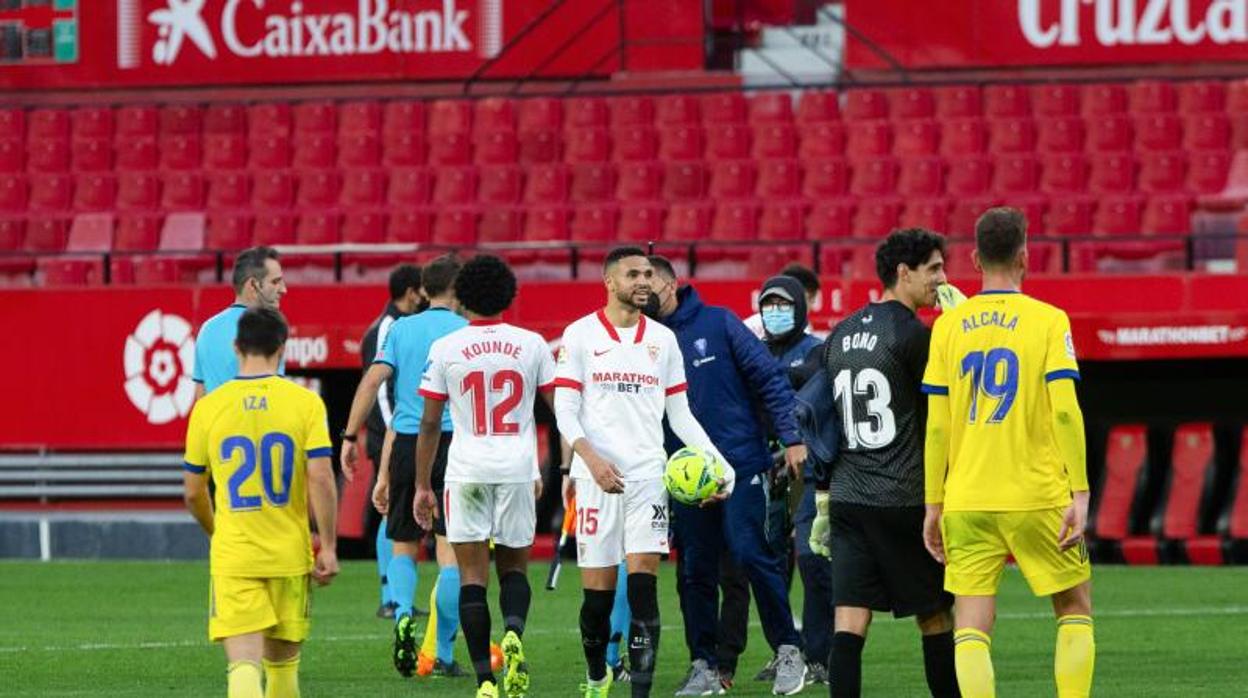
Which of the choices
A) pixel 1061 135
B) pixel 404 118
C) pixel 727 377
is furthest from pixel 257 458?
pixel 404 118

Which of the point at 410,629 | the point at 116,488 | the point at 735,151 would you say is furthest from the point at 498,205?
the point at 410,629

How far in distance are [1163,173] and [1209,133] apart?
2.61 ft

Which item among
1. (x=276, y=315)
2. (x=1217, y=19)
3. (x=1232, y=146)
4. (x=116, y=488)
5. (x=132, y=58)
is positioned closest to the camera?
(x=276, y=315)

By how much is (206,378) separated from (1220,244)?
1491cm

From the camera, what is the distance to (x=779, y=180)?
26656 millimetres

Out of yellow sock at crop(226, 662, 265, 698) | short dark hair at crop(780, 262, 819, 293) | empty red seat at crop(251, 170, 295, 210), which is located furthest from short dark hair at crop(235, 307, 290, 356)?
empty red seat at crop(251, 170, 295, 210)

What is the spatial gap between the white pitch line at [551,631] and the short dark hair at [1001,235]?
22.0 ft

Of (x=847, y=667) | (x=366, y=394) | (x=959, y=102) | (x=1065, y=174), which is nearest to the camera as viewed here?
(x=847, y=667)

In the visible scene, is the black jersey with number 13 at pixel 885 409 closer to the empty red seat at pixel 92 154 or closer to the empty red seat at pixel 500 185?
the empty red seat at pixel 500 185

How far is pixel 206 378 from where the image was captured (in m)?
12.2

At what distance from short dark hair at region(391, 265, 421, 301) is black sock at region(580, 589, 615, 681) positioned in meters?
3.91

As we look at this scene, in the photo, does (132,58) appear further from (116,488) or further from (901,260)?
(901,260)

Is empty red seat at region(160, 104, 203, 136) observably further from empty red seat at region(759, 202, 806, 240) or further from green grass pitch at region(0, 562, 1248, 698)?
green grass pitch at region(0, 562, 1248, 698)

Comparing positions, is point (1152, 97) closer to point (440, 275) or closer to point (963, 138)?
point (963, 138)
